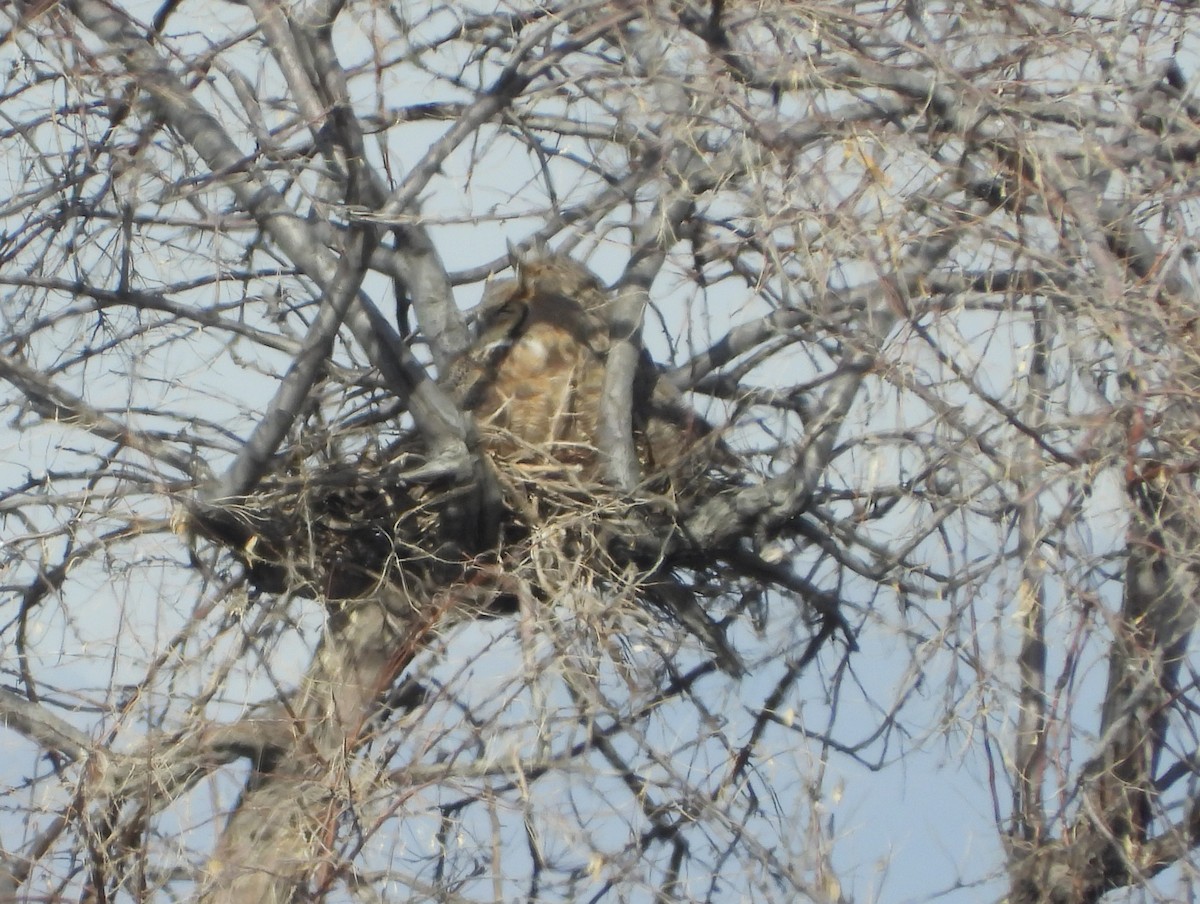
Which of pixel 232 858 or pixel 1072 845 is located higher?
pixel 232 858

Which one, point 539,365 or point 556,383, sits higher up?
point 539,365

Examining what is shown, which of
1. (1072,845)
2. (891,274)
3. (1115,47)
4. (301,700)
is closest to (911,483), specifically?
(891,274)

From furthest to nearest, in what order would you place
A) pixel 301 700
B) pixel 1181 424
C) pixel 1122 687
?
pixel 301 700, pixel 1122 687, pixel 1181 424

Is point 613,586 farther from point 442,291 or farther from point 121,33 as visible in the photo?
point 121,33

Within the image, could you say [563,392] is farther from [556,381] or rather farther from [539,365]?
[539,365]

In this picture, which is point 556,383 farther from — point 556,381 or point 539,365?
point 539,365

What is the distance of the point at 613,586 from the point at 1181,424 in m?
1.49

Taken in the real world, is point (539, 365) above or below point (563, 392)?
above

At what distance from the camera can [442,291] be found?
467 cm

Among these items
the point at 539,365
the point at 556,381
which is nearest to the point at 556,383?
the point at 556,381

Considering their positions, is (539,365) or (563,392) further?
(539,365)

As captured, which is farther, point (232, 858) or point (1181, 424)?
point (232, 858)

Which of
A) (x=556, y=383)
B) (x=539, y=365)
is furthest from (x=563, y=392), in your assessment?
(x=539, y=365)

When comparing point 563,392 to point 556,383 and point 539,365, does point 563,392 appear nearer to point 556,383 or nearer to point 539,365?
point 556,383
